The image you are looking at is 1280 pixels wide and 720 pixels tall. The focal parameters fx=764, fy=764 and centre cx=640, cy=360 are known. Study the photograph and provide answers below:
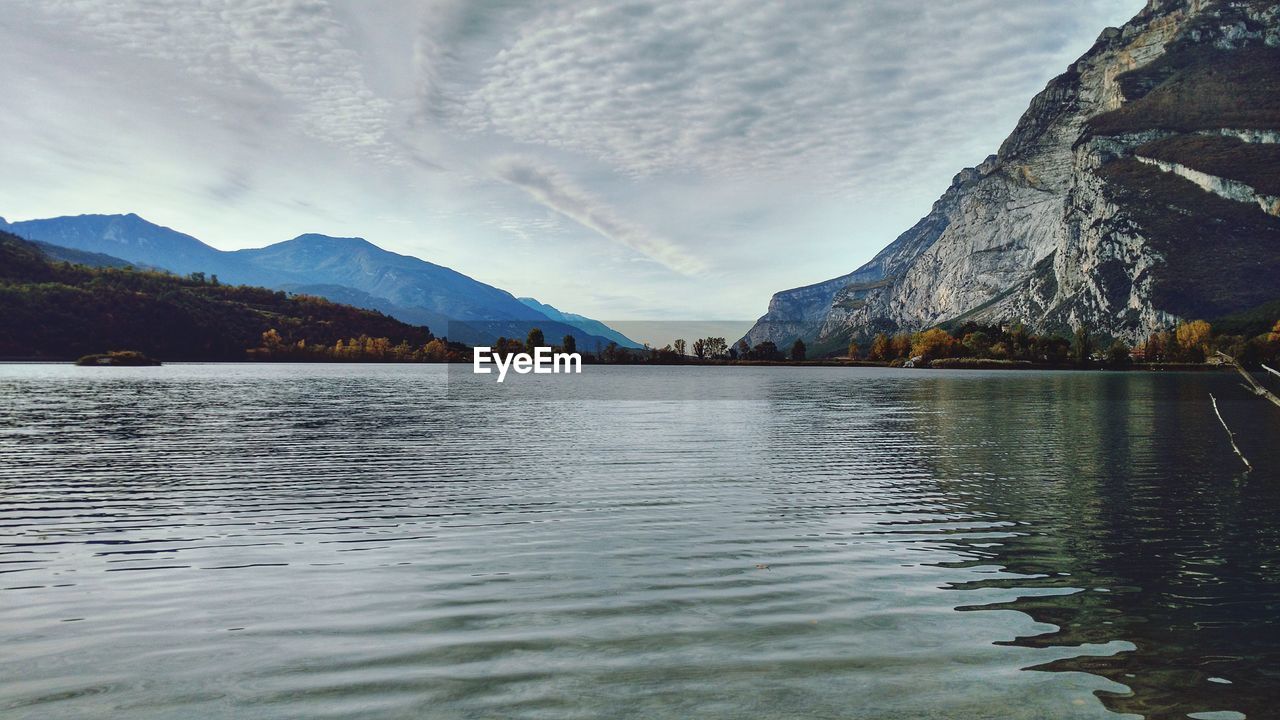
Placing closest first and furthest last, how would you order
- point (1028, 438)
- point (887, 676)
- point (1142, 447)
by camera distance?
1. point (887, 676)
2. point (1142, 447)
3. point (1028, 438)

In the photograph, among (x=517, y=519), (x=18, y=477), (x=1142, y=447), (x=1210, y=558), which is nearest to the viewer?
(x=1210, y=558)

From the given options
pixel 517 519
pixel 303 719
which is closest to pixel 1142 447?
pixel 517 519

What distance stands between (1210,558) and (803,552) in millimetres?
11628

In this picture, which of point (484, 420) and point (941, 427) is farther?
point (484, 420)

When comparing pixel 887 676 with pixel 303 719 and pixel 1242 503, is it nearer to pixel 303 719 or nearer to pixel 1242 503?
pixel 303 719

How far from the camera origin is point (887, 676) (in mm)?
12477

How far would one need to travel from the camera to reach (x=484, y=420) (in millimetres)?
77938

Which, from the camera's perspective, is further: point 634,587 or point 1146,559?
point 1146,559

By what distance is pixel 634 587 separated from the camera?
59.5 ft

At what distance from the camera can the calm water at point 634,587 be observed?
468 inches

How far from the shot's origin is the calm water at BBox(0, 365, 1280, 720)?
11.9 metres

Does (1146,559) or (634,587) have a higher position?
(634,587)

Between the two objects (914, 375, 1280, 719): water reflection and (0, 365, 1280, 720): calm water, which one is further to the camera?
(914, 375, 1280, 719): water reflection

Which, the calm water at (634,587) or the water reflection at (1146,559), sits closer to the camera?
the calm water at (634,587)
